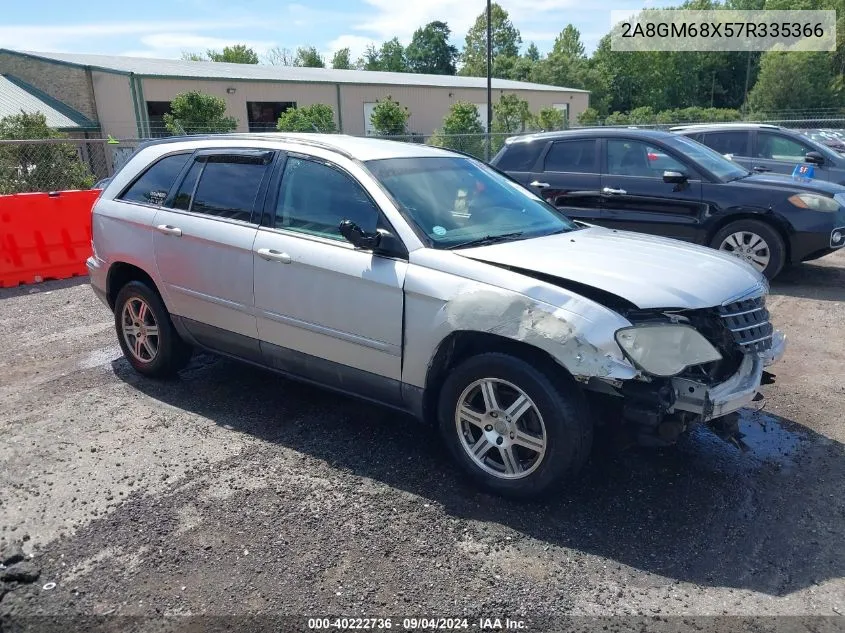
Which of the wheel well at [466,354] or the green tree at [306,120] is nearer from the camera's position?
the wheel well at [466,354]

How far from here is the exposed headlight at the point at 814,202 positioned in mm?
7699

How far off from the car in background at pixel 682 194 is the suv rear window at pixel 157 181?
362 cm

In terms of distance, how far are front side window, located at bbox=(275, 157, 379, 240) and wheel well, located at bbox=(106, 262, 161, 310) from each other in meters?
1.56

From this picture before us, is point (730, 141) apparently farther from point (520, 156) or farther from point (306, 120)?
point (306, 120)

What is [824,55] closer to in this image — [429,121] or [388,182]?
[429,121]

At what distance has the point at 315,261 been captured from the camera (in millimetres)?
4043

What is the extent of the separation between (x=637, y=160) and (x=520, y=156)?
1554mm

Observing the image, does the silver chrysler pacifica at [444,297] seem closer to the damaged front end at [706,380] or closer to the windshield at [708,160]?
the damaged front end at [706,380]

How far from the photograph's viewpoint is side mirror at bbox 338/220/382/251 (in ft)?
12.3

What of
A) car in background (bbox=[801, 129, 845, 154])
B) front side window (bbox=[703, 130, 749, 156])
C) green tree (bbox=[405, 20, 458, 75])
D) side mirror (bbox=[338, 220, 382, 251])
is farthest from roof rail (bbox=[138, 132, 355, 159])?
green tree (bbox=[405, 20, 458, 75])

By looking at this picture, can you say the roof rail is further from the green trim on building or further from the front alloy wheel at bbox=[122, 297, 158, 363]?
the green trim on building

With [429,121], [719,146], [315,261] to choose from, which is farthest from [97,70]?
[315,261]
